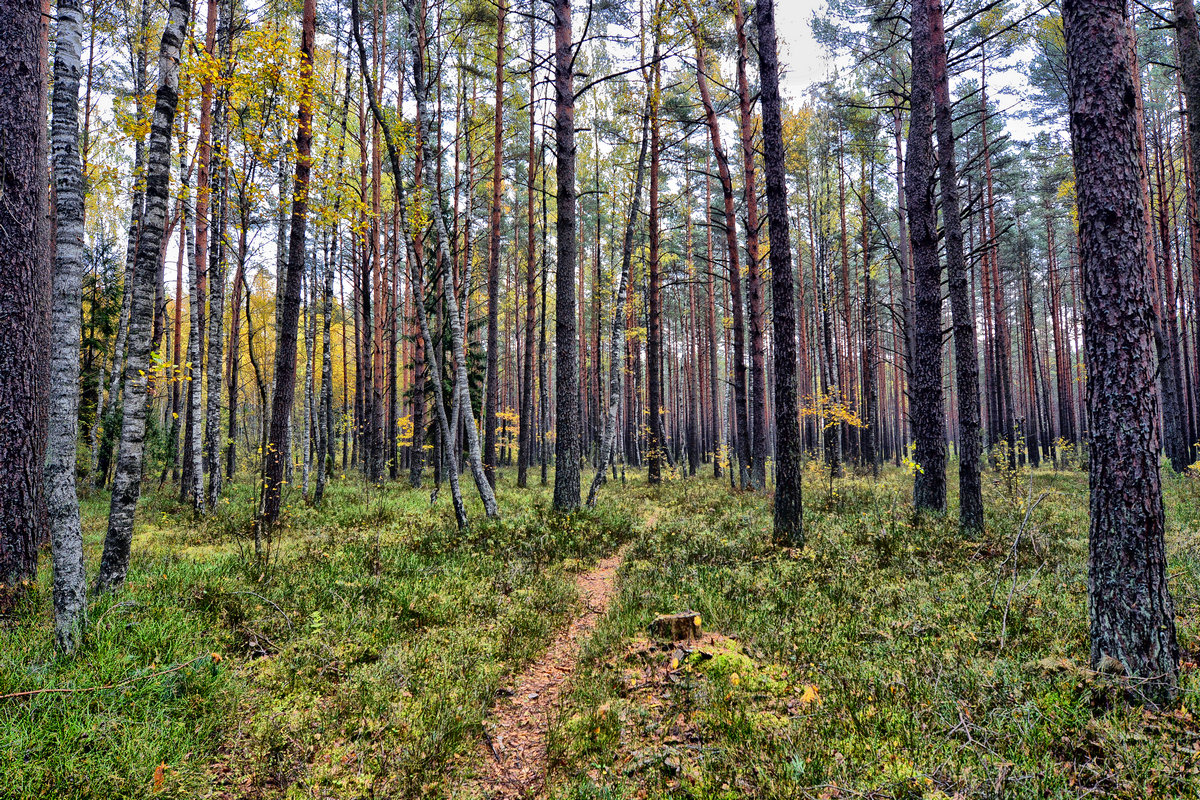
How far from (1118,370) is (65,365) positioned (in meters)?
7.22

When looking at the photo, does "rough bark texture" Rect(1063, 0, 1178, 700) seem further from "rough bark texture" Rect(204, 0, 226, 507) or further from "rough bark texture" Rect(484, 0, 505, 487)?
"rough bark texture" Rect(204, 0, 226, 507)

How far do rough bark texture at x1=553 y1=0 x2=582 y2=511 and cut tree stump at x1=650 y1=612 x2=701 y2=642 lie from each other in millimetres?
5137

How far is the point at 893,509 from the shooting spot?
9344mm

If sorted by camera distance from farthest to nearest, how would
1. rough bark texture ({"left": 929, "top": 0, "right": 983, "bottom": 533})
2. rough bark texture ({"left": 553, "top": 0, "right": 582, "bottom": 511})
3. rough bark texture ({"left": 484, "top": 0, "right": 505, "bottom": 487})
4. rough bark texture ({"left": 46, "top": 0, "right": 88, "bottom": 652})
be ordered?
rough bark texture ({"left": 484, "top": 0, "right": 505, "bottom": 487}), rough bark texture ({"left": 553, "top": 0, "right": 582, "bottom": 511}), rough bark texture ({"left": 929, "top": 0, "right": 983, "bottom": 533}), rough bark texture ({"left": 46, "top": 0, "right": 88, "bottom": 652})

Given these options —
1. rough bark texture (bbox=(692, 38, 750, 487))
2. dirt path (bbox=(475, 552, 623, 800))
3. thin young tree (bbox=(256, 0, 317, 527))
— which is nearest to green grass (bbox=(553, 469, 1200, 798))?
dirt path (bbox=(475, 552, 623, 800))

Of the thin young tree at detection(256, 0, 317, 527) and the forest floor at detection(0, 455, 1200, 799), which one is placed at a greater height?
the thin young tree at detection(256, 0, 317, 527)

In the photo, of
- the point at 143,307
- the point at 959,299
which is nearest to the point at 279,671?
the point at 143,307

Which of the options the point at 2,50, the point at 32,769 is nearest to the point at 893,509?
the point at 32,769

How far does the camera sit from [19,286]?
4461 millimetres

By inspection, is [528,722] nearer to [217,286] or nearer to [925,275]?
[925,275]

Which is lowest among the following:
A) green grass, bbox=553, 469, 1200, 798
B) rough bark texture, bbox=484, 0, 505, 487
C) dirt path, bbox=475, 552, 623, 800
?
dirt path, bbox=475, 552, 623, 800

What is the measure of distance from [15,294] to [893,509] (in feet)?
40.6

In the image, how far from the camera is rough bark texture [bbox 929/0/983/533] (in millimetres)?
7625

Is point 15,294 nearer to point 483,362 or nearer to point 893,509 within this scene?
point 893,509
